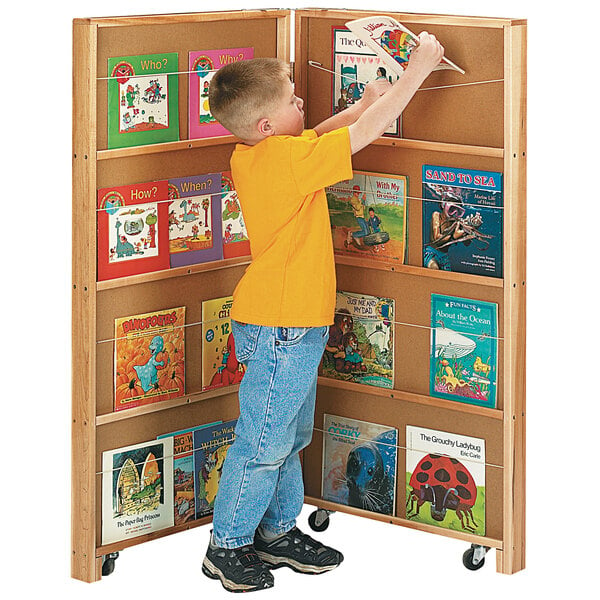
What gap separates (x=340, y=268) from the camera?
4.34 meters

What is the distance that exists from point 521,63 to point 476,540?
4.30ft

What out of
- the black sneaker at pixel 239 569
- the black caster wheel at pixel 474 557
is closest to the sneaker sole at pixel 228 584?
the black sneaker at pixel 239 569

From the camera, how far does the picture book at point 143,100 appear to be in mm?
3932

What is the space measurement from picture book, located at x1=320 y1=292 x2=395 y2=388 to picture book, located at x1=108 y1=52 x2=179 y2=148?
2.35ft

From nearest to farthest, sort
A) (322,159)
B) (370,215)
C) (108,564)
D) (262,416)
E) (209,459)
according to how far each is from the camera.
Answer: (322,159)
(262,416)
(108,564)
(370,215)
(209,459)

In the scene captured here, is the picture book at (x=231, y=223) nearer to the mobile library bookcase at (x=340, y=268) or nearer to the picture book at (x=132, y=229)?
the mobile library bookcase at (x=340, y=268)

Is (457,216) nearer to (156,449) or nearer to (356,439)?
(356,439)

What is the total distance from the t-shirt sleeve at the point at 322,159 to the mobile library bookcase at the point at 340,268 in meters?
0.27

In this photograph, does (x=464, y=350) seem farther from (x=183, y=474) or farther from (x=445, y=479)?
(x=183, y=474)

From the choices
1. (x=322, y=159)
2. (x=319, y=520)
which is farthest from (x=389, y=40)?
(x=319, y=520)

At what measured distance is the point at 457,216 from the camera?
4.06 meters

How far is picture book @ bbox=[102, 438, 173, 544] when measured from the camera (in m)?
4.10

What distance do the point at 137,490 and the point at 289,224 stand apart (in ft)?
2.82

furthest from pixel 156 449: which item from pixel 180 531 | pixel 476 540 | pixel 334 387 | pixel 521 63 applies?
pixel 521 63
